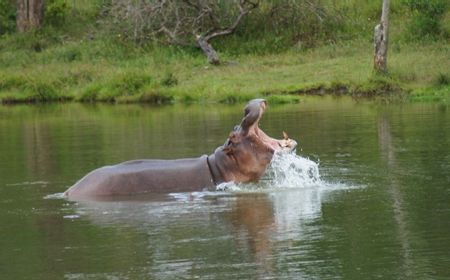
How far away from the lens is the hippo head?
1068 centimetres

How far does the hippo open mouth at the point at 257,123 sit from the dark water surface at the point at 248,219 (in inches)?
17.5

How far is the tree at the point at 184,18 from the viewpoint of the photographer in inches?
1391

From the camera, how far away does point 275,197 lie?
1040cm

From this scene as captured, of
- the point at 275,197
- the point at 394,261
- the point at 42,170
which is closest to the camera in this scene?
the point at 394,261

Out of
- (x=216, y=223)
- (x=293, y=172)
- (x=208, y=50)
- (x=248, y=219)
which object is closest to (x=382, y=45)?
(x=208, y=50)

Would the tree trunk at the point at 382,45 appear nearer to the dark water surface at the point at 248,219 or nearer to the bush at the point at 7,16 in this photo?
the dark water surface at the point at 248,219

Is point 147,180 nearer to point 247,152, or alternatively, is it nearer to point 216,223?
point 247,152

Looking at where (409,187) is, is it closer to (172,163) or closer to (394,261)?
(172,163)

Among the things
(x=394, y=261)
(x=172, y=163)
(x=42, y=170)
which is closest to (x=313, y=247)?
(x=394, y=261)

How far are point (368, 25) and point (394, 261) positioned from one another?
29.3m

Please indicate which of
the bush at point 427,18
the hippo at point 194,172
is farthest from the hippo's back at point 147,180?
the bush at point 427,18

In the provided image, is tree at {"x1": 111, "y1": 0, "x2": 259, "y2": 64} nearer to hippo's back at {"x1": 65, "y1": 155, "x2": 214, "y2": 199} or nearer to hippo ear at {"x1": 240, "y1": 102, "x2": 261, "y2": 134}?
hippo's back at {"x1": 65, "y1": 155, "x2": 214, "y2": 199}

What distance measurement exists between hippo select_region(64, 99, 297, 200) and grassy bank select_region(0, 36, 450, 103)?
14.2 meters

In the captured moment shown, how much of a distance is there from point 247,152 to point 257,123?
29 centimetres
